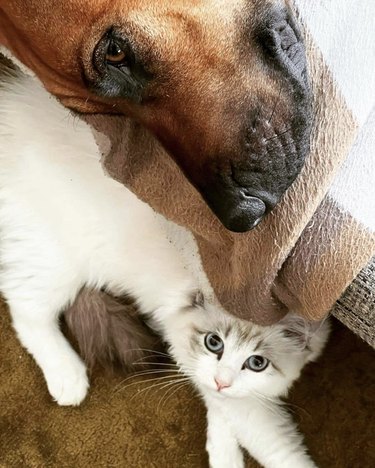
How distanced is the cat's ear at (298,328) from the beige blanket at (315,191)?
0.76 ft

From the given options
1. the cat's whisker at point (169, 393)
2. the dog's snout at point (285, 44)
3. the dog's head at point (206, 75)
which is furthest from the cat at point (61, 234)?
the dog's snout at point (285, 44)

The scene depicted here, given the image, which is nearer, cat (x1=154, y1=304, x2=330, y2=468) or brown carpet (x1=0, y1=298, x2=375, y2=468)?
cat (x1=154, y1=304, x2=330, y2=468)

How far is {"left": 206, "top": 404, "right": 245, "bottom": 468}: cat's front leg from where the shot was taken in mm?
1749

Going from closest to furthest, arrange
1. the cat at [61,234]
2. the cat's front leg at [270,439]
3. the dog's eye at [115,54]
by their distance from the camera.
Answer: the dog's eye at [115,54], the cat at [61,234], the cat's front leg at [270,439]

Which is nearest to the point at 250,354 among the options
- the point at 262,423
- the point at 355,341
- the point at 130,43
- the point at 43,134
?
the point at 262,423

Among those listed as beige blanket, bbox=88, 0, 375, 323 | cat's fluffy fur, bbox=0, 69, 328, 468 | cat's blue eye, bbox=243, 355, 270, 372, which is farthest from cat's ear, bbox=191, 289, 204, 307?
beige blanket, bbox=88, 0, 375, 323

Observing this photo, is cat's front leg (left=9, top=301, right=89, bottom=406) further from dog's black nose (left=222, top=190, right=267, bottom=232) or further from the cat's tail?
dog's black nose (left=222, top=190, right=267, bottom=232)

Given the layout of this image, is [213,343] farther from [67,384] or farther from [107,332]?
[67,384]

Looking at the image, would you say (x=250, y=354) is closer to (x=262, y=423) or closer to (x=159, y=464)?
(x=262, y=423)

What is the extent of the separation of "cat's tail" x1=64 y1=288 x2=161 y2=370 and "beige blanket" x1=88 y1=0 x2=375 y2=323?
18.3 inches

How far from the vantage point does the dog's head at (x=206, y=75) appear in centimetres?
111

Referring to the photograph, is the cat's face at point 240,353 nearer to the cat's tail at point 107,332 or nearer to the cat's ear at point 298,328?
the cat's ear at point 298,328

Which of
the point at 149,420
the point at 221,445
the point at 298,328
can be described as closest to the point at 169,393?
the point at 149,420

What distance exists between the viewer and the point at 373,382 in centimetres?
182
